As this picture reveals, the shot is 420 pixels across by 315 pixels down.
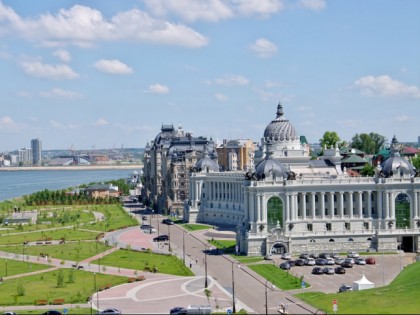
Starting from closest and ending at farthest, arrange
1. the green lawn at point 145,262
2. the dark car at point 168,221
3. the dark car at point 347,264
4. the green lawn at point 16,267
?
the green lawn at point 145,262, the dark car at point 347,264, the green lawn at point 16,267, the dark car at point 168,221

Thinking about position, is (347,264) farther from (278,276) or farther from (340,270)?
(278,276)

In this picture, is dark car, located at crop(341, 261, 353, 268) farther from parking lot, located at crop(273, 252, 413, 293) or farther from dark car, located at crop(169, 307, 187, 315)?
dark car, located at crop(169, 307, 187, 315)

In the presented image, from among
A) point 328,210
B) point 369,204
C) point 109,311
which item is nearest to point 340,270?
point 328,210

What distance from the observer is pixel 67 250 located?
119438mm

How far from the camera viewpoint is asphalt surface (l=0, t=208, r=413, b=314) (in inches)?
3024

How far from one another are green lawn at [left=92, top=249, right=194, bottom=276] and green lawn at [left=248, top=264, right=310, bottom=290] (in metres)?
8.67

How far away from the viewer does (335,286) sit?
86.8 metres

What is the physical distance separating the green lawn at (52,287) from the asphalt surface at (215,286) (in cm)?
219

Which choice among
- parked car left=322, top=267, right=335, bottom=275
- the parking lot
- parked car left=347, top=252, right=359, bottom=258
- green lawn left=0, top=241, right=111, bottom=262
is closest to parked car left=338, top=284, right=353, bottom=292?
the parking lot

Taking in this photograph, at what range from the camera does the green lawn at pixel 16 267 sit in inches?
3932

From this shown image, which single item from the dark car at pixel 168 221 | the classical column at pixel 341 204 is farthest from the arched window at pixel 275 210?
the dark car at pixel 168 221

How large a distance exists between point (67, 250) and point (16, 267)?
52.4ft

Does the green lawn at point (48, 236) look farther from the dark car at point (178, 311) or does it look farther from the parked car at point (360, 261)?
the dark car at point (178, 311)

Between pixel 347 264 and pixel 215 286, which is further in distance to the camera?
pixel 347 264
